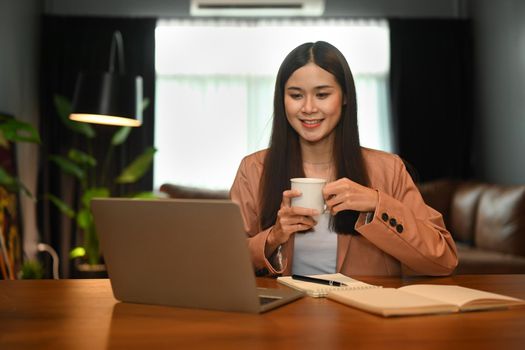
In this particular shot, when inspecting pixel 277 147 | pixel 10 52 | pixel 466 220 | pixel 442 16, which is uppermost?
pixel 442 16

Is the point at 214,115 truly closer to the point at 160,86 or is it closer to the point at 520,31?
the point at 160,86

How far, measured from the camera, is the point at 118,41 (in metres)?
5.49

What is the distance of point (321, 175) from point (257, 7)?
3894mm

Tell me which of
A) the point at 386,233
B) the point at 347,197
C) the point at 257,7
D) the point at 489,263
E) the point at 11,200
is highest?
the point at 257,7

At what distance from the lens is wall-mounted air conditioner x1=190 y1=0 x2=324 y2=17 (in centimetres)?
571

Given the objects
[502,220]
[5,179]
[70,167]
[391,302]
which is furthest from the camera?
[70,167]

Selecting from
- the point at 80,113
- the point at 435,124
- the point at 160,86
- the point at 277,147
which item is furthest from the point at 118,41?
the point at 277,147

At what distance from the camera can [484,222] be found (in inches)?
187

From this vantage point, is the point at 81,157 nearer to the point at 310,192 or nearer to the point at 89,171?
the point at 89,171

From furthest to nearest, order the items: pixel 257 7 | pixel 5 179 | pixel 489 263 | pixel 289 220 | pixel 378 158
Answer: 1. pixel 257 7
2. pixel 489 263
3. pixel 5 179
4. pixel 378 158
5. pixel 289 220

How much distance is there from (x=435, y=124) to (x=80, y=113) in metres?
3.16

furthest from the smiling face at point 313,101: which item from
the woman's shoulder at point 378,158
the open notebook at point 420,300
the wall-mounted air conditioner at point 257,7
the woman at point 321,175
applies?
the wall-mounted air conditioner at point 257,7

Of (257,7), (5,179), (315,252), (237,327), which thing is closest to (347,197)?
(315,252)

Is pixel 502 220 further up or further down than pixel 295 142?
further down
